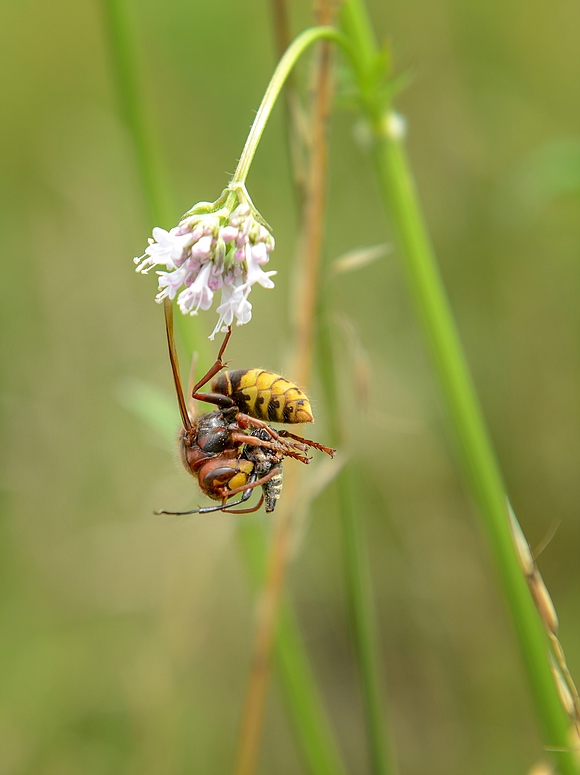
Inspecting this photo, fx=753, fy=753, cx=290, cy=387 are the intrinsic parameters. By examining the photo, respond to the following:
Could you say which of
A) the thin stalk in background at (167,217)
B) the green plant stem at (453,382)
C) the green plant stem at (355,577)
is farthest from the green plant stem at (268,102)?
the green plant stem at (355,577)

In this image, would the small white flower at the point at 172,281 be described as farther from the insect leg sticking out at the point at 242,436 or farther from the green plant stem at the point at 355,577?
the green plant stem at the point at 355,577

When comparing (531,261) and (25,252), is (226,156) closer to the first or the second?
(25,252)

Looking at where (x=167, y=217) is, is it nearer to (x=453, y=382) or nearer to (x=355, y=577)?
(x=453, y=382)

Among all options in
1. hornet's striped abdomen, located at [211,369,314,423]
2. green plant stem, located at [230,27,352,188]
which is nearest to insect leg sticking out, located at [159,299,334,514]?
hornet's striped abdomen, located at [211,369,314,423]

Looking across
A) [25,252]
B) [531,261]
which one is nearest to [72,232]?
[25,252]

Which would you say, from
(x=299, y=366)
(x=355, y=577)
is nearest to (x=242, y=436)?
(x=299, y=366)

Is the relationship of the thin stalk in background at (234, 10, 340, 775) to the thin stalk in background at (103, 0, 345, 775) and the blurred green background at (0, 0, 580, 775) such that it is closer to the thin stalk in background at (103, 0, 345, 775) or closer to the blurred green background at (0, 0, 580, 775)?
the thin stalk in background at (103, 0, 345, 775)
